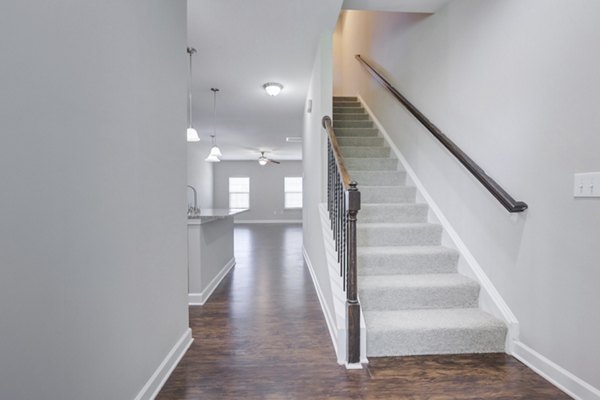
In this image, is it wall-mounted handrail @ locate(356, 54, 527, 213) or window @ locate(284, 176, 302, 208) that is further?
window @ locate(284, 176, 302, 208)

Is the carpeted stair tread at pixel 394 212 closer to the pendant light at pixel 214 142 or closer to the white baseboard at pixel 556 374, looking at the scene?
the white baseboard at pixel 556 374

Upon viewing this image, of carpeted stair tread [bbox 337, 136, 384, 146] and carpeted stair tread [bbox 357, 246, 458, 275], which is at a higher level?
carpeted stair tread [bbox 337, 136, 384, 146]

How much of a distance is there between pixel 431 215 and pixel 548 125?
1330 millimetres

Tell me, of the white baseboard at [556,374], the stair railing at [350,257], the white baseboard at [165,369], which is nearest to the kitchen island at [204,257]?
the white baseboard at [165,369]

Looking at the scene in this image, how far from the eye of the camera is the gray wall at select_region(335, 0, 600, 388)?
1.56 meters

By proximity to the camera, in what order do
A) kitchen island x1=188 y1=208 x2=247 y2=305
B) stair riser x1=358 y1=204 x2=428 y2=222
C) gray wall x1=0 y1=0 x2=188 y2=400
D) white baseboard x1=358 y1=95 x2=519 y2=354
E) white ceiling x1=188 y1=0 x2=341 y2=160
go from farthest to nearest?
1. kitchen island x1=188 y1=208 x2=247 y2=305
2. stair riser x1=358 y1=204 x2=428 y2=222
3. white ceiling x1=188 y1=0 x2=341 y2=160
4. white baseboard x1=358 y1=95 x2=519 y2=354
5. gray wall x1=0 y1=0 x2=188 y2=400

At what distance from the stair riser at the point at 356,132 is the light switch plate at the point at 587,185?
9.24 feet

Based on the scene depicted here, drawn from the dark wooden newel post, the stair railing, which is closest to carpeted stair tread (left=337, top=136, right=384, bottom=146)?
the stair railing

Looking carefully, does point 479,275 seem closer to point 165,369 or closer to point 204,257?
point 165,369

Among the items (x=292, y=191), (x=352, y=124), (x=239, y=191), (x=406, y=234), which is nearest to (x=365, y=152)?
(x=352, y=124)

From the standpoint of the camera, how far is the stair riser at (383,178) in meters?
3.41

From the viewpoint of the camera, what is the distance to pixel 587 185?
1.54 metres

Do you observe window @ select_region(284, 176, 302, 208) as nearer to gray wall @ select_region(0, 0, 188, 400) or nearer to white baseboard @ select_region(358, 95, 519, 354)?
white baseboard @ select_region(358, 95, 519, 354)

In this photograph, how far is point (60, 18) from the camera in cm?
99
